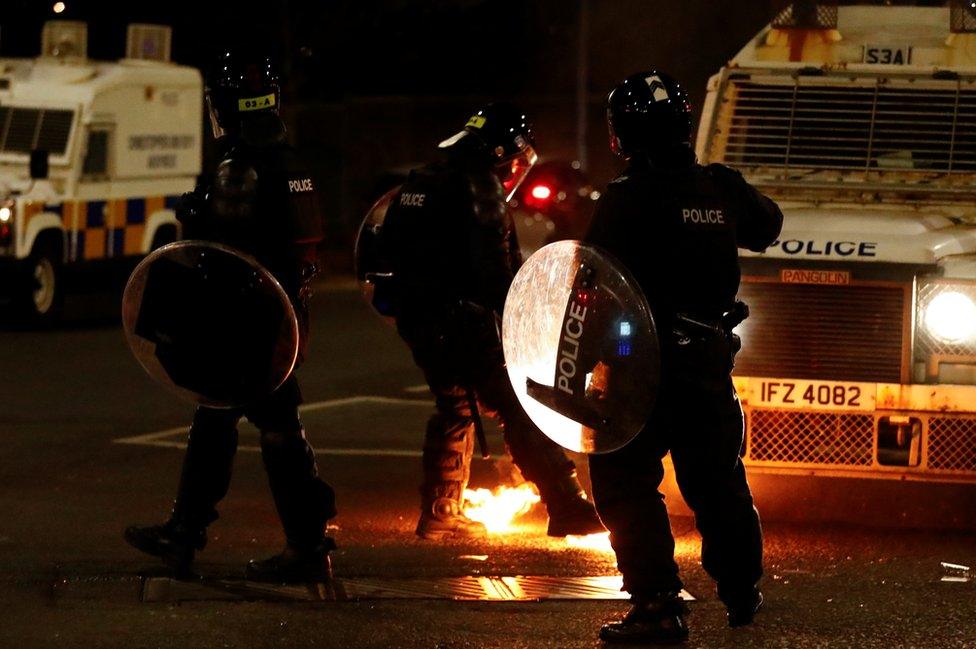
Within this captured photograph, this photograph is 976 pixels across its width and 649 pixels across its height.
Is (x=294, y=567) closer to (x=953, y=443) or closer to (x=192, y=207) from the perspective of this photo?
(x=192, y=207)

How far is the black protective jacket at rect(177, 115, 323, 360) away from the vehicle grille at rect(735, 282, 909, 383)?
6.45 feet

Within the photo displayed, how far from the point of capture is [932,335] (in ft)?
23.9

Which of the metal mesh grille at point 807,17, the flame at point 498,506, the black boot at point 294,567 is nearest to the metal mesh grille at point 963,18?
the metal mesh grille at point 807,17

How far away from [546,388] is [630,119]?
3.11ft

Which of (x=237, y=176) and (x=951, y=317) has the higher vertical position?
(x=237, y=176)

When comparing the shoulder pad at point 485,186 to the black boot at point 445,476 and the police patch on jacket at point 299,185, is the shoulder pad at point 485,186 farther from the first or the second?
the black boot at point 445,476

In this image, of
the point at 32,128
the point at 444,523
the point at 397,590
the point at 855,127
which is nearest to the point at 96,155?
the point at 32,128

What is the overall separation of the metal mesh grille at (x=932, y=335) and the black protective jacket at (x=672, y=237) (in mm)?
1675

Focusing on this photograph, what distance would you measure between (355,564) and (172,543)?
2.58 ft

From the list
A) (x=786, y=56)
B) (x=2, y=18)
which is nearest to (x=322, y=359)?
(x=786, y=56)

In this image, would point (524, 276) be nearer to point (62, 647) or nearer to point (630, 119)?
point (630, 119)

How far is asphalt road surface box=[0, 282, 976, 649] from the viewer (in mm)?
5906

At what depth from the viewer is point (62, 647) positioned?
5.68 metres

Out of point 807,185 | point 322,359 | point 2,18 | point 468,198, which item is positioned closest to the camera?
point 468,198
